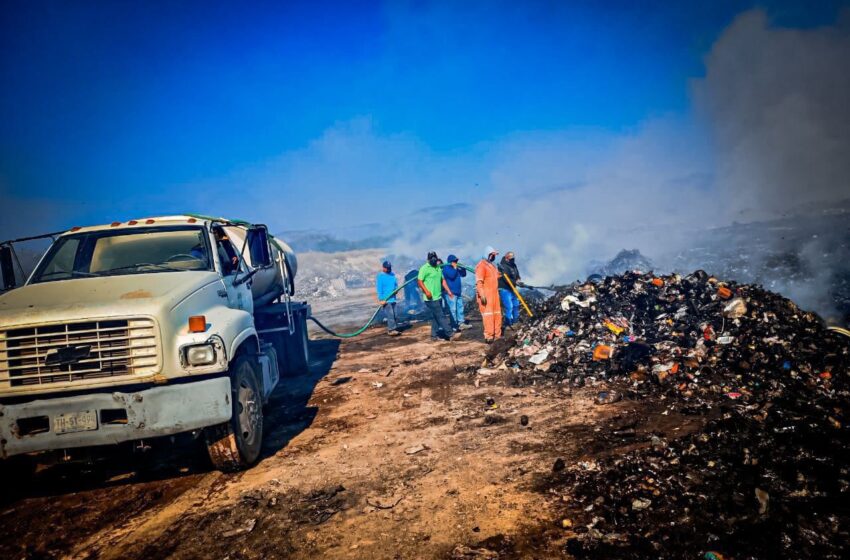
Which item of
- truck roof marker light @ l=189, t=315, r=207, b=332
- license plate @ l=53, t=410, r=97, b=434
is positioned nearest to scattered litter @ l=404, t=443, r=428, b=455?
truck roof marker light @ l=189, t=315, r=207, b=332

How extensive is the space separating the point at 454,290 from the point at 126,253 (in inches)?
287

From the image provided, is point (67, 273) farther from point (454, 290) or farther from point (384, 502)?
point (454, 290)

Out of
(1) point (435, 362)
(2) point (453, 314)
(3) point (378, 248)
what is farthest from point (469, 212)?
(1) point (435, 362)

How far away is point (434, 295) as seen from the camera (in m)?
9.92

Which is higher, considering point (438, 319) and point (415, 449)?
point (438, 319)

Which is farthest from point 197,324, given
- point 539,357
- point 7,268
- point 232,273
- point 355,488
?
point 539,357

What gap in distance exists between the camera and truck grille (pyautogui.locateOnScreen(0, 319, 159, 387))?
134 inches

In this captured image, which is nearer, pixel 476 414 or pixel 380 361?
pixel 476 414

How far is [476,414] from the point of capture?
523cm

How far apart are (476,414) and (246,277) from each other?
3487 millimetres

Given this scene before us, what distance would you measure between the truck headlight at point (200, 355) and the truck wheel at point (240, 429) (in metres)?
0.40

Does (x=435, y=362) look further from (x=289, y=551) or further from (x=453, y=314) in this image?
(x=289, y=551)

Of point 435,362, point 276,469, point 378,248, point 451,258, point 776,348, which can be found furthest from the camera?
point 378,248

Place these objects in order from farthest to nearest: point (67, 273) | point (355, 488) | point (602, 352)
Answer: point (602, 352) < point (67, 273) < point (355, 488)
